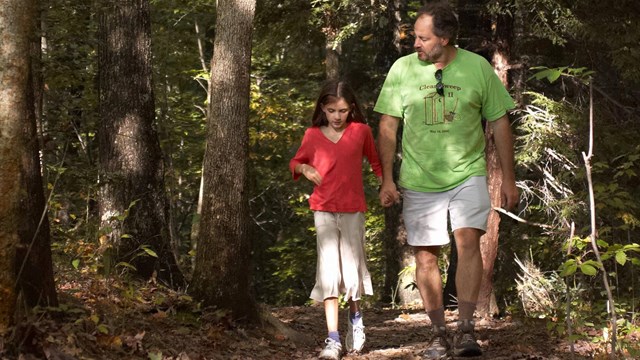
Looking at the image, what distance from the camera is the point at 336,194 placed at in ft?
25.0

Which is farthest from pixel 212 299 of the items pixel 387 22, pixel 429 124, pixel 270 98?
pixel 270 98

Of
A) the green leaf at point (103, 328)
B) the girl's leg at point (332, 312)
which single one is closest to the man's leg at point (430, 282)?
the girl's leg at point (332, 312)

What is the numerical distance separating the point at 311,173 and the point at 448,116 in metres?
1.24

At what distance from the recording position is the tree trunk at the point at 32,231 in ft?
19.0

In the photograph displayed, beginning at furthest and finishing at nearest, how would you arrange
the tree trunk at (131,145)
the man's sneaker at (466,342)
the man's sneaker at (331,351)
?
1. the tree trunk at (131,145)
2. the man's sneaker at (331,351)
3. the man's sneaker at (466,342)

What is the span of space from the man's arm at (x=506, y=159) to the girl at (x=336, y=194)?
1.09m

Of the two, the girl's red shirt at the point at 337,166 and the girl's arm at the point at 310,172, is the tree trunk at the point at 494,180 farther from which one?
the girl's arm at the point at 310,172

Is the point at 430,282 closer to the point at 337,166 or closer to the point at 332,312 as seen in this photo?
the point at 332,312

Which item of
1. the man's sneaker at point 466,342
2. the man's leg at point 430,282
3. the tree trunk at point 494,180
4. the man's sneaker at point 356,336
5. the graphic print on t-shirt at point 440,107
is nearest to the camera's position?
the man's sneaker at point 466,342

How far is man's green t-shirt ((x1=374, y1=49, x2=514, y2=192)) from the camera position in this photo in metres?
7.03

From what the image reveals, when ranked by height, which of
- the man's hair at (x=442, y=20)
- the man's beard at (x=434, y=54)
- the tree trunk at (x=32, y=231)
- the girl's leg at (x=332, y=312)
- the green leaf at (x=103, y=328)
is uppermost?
the man's hair at (x=442, y=20)

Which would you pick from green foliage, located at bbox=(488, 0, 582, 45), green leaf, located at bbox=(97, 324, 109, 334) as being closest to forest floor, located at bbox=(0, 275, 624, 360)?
green leaf, located at bbox=(97, 324, 109, 334)

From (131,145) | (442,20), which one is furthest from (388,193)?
(131,145)

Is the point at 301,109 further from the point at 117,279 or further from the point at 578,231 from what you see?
the point at 117,279
